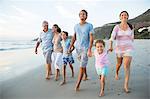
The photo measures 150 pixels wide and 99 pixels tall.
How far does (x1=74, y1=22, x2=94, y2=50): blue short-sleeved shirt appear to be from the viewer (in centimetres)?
355

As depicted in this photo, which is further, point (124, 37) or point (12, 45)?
point (12, 45)

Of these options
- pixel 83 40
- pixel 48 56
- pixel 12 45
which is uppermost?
pixel 83 40

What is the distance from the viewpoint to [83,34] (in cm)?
356

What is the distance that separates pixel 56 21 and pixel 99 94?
69.9 inches

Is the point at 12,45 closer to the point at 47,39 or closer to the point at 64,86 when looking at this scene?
the point at 47,39

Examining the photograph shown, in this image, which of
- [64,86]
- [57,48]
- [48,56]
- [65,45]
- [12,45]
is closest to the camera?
[64,86]

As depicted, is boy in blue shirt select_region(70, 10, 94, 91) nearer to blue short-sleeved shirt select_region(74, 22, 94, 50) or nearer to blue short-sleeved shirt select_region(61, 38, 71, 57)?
blue short-sleeved shirt select_region(74, 22, 94, 50)

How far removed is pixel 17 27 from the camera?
5.37m

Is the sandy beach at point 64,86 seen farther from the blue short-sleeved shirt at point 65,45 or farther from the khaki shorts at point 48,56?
the blue short-sleeved shirt at point 65,45

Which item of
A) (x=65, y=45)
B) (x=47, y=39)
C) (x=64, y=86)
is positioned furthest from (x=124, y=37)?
(x=47, y=39)

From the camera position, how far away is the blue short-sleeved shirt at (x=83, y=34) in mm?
3555

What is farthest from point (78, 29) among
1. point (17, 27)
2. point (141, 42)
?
point (141, 42)

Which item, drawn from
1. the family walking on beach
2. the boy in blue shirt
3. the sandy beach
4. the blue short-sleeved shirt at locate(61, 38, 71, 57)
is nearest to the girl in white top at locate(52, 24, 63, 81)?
the family walking on beach

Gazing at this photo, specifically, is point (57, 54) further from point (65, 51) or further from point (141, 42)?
point (141, 42)
